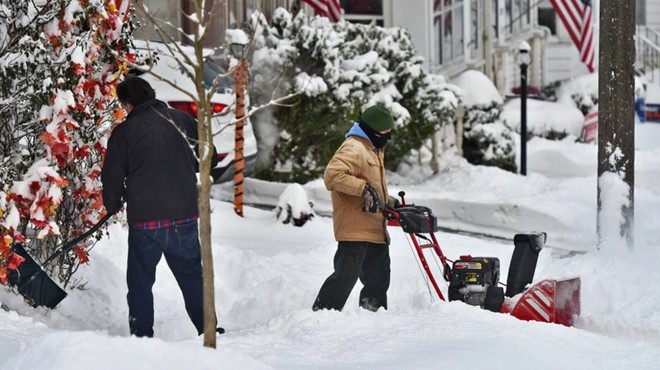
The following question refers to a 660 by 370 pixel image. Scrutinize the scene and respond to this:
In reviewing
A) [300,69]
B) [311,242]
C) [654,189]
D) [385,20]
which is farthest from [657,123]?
[311,242]

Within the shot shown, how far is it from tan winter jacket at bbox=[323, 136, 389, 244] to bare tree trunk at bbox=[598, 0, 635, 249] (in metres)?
3.58

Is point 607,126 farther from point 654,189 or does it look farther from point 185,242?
point 654,189

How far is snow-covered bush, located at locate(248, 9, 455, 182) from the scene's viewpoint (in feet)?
50.6

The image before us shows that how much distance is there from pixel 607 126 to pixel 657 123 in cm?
1824

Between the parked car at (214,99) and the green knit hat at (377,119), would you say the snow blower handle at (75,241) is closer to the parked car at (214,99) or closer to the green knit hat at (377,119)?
the green knit hat at (377,119)

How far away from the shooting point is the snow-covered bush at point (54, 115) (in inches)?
282

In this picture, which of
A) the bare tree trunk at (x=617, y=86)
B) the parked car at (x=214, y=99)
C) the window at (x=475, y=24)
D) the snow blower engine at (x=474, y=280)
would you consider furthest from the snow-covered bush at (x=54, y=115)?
the window at (x=475, y=24)

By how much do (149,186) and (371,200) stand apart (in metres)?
1.33

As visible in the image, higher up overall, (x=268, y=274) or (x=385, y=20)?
(x=385, y=20)

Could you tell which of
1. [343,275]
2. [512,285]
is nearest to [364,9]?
[512,285]

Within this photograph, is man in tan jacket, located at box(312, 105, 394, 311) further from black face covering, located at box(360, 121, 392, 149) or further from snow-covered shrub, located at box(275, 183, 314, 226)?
snow-covered shrub, located at box(275, 183, 314, 226)

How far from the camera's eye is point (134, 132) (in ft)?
23.1

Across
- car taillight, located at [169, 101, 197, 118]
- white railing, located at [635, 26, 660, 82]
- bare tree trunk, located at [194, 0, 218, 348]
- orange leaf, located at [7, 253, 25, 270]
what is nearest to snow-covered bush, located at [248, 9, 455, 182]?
car taillight, located at [169, 101, 197, 118]

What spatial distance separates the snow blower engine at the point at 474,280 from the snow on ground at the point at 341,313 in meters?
0.40
